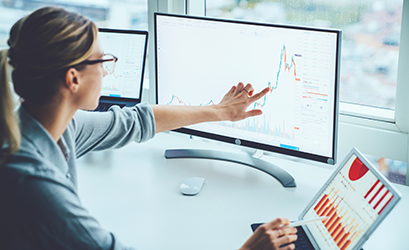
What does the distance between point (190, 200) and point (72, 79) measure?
0.53 meters

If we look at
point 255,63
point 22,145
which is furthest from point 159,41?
point 22,145

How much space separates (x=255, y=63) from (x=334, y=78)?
0.26 meters

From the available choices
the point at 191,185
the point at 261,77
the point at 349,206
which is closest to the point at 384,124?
the point at 261,77

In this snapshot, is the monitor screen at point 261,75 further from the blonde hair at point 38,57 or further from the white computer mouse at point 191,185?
the blonde hair at point 38,57

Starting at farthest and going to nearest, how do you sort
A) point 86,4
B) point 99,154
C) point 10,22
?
point 10,22 → point 86,4 → point 99,154

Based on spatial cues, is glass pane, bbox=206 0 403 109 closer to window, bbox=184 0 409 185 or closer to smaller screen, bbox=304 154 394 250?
window, bbox=184 0 409 185

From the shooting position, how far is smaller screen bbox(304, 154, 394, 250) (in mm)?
907

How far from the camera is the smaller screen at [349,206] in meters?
0.91

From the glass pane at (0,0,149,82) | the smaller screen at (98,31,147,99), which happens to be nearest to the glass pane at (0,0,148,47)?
the glass pane at (0,0,149,82)

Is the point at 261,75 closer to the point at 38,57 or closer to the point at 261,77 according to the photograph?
the point at 261,77

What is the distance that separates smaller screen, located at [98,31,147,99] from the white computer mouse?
49 cm

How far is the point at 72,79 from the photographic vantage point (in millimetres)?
918

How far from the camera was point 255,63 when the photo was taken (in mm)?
1343

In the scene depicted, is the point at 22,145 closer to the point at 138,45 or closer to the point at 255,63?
the point at 255,63
